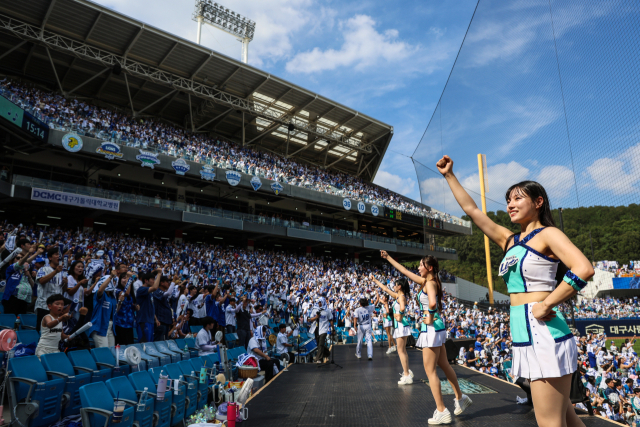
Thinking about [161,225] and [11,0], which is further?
[161,225]

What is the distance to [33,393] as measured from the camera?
4.25m

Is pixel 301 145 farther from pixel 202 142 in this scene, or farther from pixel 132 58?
pixel 132 58

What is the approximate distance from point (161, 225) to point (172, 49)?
12775 millimetres

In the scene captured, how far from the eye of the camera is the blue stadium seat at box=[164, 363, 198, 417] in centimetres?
546

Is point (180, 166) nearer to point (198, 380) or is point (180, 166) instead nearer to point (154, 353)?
point (154, 353)

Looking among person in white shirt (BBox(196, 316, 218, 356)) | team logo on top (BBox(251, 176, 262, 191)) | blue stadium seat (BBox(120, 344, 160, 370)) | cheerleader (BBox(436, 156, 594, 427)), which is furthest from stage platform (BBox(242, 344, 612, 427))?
team logo on top (BBox(251, 176, 262, 191))

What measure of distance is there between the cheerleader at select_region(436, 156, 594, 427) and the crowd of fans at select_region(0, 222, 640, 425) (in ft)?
11.4

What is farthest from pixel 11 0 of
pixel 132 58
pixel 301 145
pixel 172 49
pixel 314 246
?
pixel 314 246

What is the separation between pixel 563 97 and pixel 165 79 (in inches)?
1210

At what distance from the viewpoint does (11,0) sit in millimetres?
23391

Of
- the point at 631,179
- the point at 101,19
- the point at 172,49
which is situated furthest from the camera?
the point at 172,49

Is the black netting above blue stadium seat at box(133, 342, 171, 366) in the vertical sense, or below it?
above

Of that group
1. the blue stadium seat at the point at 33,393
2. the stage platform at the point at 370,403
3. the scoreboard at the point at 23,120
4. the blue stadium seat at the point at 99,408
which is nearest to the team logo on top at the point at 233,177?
the scoreboard at the point at 23,120

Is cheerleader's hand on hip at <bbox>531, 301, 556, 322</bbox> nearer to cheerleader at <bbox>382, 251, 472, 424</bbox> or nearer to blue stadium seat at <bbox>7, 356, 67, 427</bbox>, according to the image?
cheerleader at <bbox>382, 251, 472, 424</bbox>
